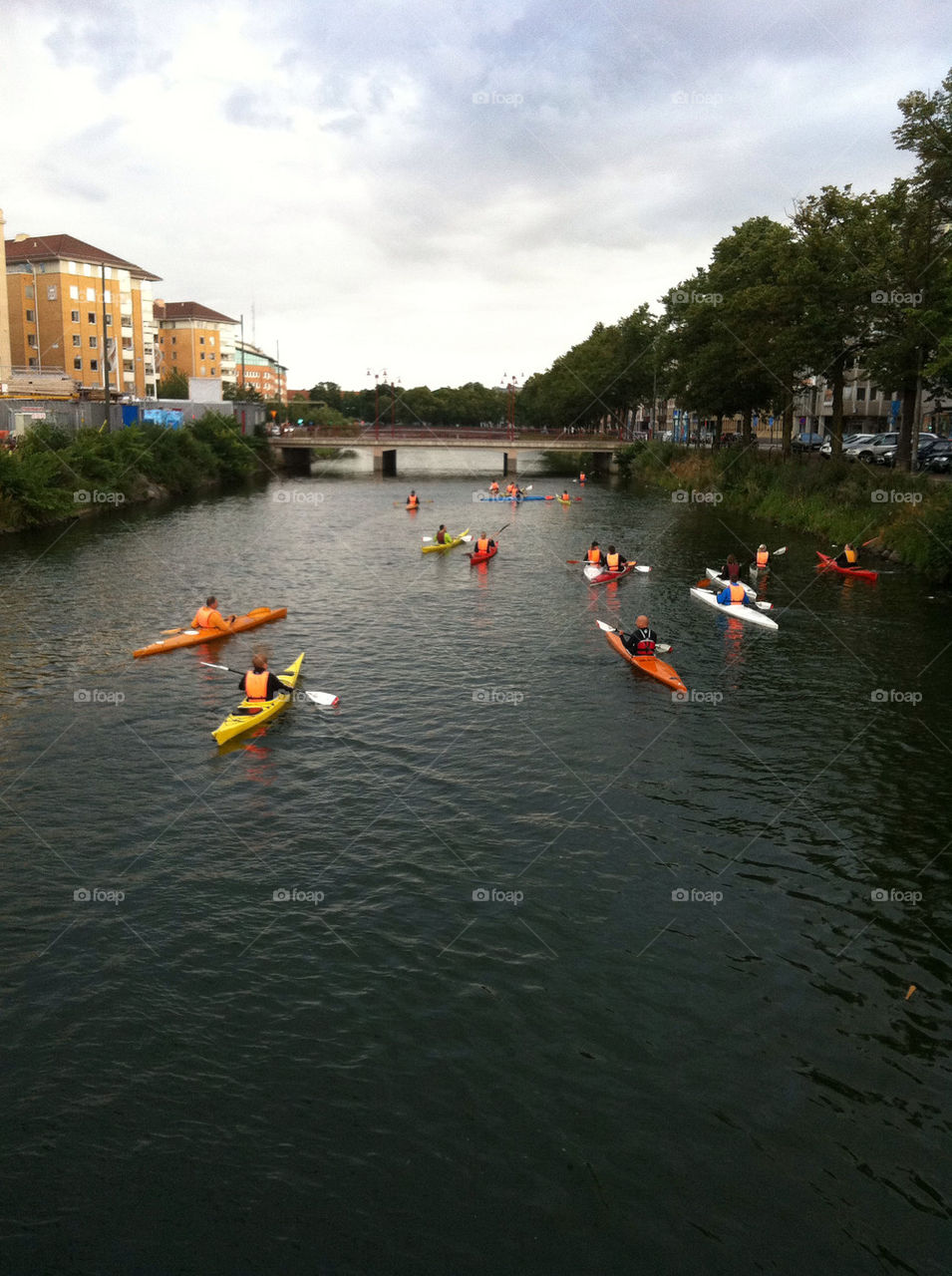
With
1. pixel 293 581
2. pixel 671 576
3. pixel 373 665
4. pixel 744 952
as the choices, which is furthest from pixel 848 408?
pixel 744 952

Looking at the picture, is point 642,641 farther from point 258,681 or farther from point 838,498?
point 838,498

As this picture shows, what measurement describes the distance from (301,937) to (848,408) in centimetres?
12583

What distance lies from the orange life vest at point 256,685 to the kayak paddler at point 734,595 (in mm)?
19105

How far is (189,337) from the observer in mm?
168125

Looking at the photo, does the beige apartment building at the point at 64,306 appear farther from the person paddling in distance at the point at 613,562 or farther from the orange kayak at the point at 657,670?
the orange kayak at the point at 657,670

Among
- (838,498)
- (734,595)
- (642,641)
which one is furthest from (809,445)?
(642,641)

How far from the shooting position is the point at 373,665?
95.8 ft

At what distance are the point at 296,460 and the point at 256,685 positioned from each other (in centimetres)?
10390

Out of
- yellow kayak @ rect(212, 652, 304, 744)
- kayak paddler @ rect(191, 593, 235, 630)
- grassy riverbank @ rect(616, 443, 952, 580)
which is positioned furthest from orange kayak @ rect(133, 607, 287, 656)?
grassy riverbank @ rect(616, 443, 952, 580)

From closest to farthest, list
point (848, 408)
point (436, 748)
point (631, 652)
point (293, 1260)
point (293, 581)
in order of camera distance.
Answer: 1. point (293, 1260)
2. point (436, 748)
3. point (631, 652)
4. point (293, 581)
5. point (848, 408)

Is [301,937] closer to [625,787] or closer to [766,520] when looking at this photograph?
[625,787]

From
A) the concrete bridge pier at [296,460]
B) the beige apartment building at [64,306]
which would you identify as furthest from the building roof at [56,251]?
the concrete bridge pier at [296,460]

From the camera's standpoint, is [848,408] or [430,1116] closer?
[430,1116]

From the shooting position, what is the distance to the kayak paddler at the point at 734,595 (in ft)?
118
